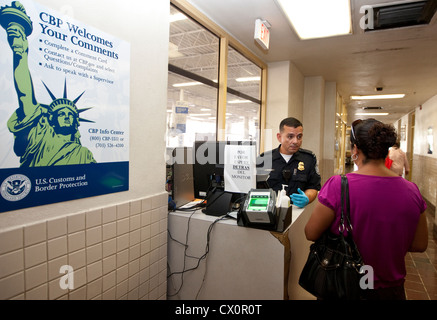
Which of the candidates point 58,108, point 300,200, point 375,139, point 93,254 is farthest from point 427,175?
point 58,108

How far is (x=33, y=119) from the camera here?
1236mm

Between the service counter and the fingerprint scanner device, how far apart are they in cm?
5

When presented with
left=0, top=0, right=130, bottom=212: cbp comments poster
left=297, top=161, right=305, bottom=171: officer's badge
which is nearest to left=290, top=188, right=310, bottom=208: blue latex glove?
left=297, top=161, right=305, bottom=171: officer's badge

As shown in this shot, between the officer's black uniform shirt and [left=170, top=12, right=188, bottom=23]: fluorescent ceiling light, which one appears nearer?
the officer's black uniform shirt

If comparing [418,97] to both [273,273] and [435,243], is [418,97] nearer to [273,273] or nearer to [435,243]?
[435,243]

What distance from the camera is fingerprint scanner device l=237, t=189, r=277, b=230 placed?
1622 mm

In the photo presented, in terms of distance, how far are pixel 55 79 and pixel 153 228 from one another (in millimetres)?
1134

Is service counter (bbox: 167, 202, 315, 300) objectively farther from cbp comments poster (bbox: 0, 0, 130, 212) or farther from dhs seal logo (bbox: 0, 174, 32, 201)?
dhs seal logo (bbox: 0, 174, 32, 201)

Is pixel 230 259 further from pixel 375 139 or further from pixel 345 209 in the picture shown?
pixel 375 139

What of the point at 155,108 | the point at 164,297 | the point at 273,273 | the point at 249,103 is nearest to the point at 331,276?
the point at 273,273

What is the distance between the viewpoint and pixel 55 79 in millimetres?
1310

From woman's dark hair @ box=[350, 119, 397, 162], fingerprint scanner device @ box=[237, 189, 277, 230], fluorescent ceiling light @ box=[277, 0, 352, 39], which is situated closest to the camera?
woman's dark hair @ box=[350, 119, 397, 162]

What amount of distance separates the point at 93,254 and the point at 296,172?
1.91m

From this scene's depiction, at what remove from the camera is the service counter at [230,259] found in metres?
1.68
